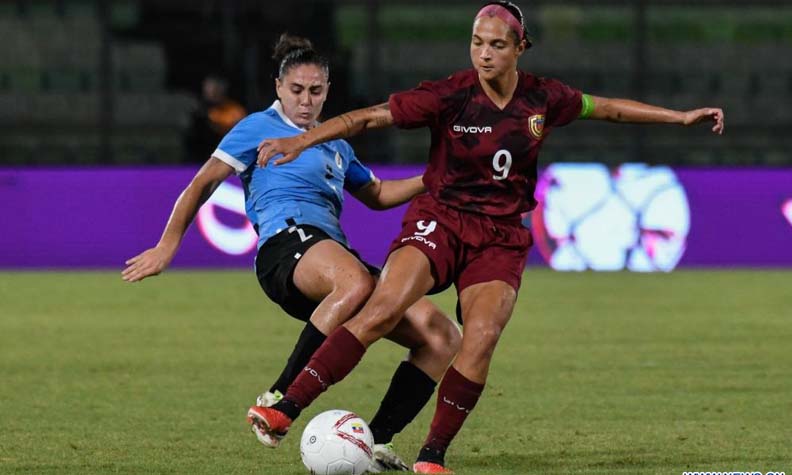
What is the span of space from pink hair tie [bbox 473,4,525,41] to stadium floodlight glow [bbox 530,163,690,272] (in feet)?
37.4

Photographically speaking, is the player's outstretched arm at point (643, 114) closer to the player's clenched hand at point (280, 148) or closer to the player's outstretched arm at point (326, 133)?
the player's outstretched arm at point (326, 133)

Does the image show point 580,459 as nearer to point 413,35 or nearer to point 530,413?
point 530,413

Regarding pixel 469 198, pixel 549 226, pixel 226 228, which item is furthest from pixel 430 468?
pixel 226 228

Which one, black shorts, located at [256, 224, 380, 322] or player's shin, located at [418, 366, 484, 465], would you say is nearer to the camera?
player's shin, located at [418, 366, 484, 465]

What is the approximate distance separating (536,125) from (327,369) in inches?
53.7

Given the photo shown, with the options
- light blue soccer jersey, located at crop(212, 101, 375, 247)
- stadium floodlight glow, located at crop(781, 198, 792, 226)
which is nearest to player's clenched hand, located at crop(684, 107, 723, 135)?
light blue soccer jersey, located at crop(212, 101, 375, 247)

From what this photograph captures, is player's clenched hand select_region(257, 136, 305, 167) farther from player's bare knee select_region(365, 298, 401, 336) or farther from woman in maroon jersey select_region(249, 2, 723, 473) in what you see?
player's bare knee select_region(365, 298, 401, 336)

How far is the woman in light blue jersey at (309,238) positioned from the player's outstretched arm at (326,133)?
26.8 inches

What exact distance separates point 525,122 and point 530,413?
7.35ft

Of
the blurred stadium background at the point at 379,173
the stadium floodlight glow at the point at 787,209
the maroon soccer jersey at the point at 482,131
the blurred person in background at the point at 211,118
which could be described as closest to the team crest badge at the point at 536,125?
the maroon soccer jersey at the point at 482,131

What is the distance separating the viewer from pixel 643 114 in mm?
6941

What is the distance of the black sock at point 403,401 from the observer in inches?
276

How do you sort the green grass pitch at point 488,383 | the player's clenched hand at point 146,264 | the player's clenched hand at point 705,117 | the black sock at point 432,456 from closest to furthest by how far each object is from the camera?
the black sock at point 432,456
the player's clenched hand at point 146,264
the player's clenched hand at point 705,117
the green grass pitch at point 488,383

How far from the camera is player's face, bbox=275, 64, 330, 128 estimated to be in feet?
24.4
